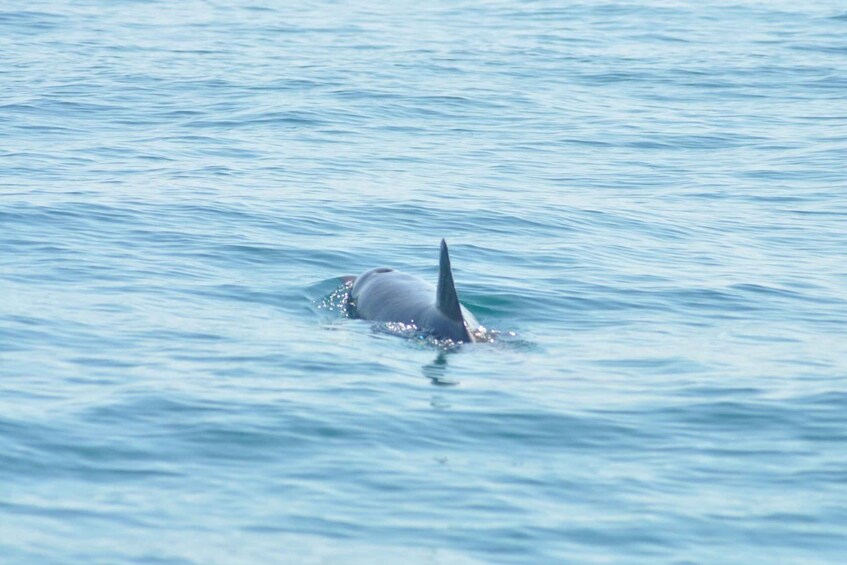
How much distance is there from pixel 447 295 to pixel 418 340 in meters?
0.64

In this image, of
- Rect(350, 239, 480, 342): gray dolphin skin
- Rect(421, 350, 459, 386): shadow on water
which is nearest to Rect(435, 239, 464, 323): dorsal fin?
Rect(350, 239, 480, 342): gray dolphin skin

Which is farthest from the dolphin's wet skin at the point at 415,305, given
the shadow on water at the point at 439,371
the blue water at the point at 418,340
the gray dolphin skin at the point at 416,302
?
the shadow on water at the point at 439,371

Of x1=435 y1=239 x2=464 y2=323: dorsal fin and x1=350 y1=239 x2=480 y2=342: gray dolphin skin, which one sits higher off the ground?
x1=435 y1=239 x2=464 y2=323: dorsal fin

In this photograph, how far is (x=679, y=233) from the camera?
1981cm

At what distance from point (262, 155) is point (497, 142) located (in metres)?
4.49

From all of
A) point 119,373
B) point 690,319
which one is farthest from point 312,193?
point 119,373

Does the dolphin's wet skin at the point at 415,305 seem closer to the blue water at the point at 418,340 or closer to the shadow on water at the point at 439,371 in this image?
Answer: the blue water at the point at 418,340

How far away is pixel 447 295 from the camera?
13.3 metres

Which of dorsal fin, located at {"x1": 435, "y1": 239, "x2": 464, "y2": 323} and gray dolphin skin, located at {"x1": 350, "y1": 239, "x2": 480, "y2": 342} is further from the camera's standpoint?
gray dolphin skin, located at {"x1": 350, "y1": 239, "x2": 480, "y2": 342}

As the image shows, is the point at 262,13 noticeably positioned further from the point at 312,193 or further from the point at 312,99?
the point at 312,193

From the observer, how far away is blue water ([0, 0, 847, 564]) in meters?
9.49

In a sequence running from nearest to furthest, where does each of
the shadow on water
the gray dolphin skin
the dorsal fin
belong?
the shadow on water → the dorsal fin → the gray dolphin skin

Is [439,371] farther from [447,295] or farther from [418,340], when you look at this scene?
[418,340]

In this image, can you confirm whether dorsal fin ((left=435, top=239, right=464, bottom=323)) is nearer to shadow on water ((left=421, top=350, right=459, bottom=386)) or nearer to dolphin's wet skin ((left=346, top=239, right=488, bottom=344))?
dolphin's wet skin ((left=346, top=239, right=488, bottom=344))
